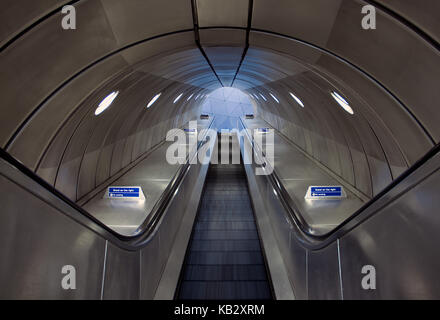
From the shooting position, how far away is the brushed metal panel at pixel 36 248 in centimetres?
209

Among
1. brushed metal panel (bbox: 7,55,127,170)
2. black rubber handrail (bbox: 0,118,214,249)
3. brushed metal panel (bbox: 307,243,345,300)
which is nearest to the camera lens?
black rubber handrail (bbox: 0,118,214,249)

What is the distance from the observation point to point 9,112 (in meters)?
3.47

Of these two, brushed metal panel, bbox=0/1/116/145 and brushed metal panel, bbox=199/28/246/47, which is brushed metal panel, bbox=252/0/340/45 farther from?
brushed metal panel, bbox=0/1/116/145

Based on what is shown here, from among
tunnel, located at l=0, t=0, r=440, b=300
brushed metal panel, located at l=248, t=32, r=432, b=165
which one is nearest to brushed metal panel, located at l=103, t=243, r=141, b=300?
tunnel, located at l=0, t=0, r=440, b=300

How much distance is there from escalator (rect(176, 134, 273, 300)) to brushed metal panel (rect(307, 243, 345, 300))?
113 cm

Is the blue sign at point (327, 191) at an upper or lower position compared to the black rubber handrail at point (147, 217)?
upper

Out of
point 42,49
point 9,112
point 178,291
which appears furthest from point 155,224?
point 42,49

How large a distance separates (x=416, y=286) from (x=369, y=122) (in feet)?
12.6

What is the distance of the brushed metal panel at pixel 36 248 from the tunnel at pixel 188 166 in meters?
0.01

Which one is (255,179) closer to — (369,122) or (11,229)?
(369,122)

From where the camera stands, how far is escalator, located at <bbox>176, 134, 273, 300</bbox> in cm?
548

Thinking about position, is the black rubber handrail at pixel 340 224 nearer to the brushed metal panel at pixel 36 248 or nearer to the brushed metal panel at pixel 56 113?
the brushed metal panel at pixel 36 248

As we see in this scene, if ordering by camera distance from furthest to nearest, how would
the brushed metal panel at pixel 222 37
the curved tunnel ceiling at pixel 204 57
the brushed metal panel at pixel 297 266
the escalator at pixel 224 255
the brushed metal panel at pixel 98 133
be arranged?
the brushed metal panel at pixel 98 133, the escalator at pixel 224 255, the brushed metal panel at pixel 222 37, the brushed metal panel at pixel 297 266, the curved tunnel ceiling at pixel 204 57
